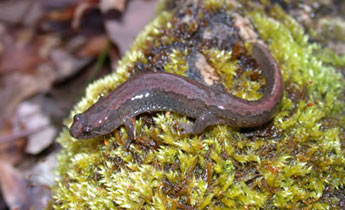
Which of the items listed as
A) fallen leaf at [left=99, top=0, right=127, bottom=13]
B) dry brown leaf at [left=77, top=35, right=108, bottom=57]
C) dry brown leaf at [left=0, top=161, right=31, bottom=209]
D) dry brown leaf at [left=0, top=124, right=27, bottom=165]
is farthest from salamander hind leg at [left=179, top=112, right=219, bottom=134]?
dry brown leaf at [left=77, top=35, right=108, bottom=57]

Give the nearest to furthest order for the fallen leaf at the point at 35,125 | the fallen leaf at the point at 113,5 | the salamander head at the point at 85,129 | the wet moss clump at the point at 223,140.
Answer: the wet moss clump at the point at 223,140 < the salamander head at the point at 85,129 < the fallen leaf at the point at 35,125 < the fallen leaf at the point at 113,5

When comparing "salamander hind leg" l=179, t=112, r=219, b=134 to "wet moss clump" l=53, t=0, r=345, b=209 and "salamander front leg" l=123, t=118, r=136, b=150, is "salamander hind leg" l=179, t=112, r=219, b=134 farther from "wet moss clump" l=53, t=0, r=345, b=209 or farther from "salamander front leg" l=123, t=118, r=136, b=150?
"salamander front leg" l=123, t=118, r=136, b=150

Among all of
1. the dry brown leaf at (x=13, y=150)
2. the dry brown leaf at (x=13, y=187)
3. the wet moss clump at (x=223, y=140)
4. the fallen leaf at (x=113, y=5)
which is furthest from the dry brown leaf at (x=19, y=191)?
the fallen leaf at (x=113, y=5)

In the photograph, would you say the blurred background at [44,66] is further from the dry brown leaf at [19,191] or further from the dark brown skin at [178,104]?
the dark brown skin at [178,104]

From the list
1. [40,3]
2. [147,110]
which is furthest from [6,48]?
[147,110]

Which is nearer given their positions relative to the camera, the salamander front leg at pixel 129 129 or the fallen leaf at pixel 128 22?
the salamander front leg at pixel 129 129

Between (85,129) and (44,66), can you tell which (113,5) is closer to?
(44,66)
